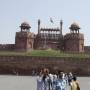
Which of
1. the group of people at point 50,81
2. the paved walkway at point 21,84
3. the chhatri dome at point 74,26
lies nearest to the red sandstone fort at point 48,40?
the chhatri dome at point 74,26

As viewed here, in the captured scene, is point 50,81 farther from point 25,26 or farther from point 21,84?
point 25,26

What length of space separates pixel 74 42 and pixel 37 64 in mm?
11160

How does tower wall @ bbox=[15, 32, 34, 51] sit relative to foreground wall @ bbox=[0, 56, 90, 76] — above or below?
above

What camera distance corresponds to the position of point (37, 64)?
128 ft

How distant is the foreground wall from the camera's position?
38.6m

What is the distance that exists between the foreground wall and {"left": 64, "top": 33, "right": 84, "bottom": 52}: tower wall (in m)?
9.92

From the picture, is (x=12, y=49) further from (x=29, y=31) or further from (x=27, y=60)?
(x=27, y=60)

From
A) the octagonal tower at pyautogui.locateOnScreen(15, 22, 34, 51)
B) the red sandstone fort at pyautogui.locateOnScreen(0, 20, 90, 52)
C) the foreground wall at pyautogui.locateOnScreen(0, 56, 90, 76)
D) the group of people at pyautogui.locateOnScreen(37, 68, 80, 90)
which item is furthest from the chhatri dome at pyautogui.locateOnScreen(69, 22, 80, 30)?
the group of people at pyautogui.locateOnScreen(37, 68, 80, 90)

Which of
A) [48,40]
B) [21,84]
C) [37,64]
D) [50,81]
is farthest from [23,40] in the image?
[50,81]

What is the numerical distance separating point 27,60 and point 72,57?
4.84 metres

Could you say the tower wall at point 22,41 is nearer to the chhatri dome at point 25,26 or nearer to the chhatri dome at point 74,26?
the chhatri dome at point 25,26

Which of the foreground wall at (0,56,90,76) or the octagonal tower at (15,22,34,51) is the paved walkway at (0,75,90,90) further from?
the octagonal tower at (15,22,34,51)

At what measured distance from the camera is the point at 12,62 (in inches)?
1548

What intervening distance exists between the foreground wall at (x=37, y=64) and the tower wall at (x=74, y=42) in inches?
391
